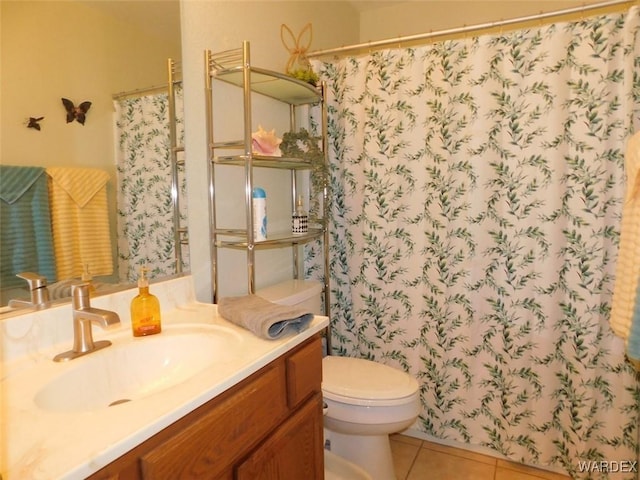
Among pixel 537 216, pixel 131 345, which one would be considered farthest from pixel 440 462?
pixel 131 345

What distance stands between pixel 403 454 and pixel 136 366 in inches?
57.0

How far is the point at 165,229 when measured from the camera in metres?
1.32

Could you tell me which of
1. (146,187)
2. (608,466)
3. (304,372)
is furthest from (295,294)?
(608,466)

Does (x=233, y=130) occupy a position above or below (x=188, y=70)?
below

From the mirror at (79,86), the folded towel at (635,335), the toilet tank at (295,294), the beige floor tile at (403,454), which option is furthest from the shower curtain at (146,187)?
the folded towel at (635,335)

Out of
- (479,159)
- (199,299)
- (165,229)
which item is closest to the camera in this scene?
(165,229)

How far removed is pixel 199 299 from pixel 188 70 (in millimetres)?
796

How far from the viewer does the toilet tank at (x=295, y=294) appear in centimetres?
160

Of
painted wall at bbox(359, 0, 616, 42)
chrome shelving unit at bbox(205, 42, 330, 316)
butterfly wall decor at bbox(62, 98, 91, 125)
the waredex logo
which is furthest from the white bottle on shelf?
painted wall at bbox(359, 0, 616, 42)

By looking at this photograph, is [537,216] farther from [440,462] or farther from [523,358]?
[440,462]

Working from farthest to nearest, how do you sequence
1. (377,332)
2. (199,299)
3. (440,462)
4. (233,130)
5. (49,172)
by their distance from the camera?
(377,332) < (440,462) < (233,130) < (199,299) < (49,172)

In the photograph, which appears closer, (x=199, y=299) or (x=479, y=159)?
(x=199, y=299)

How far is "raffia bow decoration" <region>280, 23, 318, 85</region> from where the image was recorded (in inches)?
70.7

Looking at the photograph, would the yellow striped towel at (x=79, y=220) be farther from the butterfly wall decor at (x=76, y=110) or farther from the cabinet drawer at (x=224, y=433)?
the cabinet drawer at (x=224, y=433)
